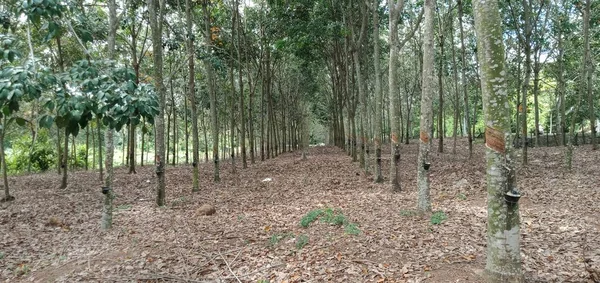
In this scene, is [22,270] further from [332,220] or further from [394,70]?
[394,70]

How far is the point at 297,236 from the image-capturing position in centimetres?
671

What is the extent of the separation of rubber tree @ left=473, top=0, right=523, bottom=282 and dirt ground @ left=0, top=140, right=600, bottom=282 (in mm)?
506

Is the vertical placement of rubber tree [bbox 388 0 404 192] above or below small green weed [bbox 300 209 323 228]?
above

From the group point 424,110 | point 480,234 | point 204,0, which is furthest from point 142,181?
point 480,234

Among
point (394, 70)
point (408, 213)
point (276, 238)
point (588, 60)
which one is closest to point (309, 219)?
point (276, 238)

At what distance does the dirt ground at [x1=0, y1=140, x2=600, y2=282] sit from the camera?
5.14m

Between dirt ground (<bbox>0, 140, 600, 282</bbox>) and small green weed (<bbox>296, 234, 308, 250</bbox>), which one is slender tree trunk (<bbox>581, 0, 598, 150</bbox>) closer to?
dirt ground (<bbox>0, 140, 600, 282</bbox>)

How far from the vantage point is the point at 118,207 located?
1052 centimetres

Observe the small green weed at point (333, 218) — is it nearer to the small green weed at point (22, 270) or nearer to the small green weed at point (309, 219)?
the small green weed at point (309, 219)

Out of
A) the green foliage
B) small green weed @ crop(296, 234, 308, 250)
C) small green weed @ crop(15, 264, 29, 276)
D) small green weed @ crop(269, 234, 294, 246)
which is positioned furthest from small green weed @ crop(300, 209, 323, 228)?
the green foliage

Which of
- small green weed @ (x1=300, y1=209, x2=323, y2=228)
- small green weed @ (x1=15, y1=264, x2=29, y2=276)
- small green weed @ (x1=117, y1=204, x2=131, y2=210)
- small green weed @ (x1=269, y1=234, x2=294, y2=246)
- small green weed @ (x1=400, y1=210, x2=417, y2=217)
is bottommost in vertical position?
small green weed @ (x1=15, y1=264, x2=29, y2=276)

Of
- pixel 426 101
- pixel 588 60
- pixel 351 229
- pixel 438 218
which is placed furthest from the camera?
pixel 588 60

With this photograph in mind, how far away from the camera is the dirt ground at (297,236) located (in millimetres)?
5141

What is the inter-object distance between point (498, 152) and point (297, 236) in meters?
4.00
